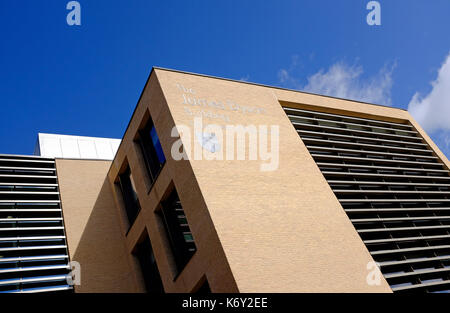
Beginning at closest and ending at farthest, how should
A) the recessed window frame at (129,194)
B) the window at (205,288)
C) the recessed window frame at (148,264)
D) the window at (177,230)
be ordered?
the window at (205,288) < the window at (177,230) < the recessed window frame at (148,264) < the recessed window frame at (129,194)

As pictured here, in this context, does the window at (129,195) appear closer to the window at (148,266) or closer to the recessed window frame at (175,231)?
the window at (148,266)

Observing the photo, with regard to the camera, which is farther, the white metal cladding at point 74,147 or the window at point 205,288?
the white metal cladding at point 74,147

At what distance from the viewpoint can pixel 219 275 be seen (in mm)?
10594

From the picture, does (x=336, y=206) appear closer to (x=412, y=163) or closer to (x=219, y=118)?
(x=219, y=118)

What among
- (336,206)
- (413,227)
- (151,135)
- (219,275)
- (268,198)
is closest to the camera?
(219,275)

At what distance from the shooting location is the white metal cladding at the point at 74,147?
20.7 metres

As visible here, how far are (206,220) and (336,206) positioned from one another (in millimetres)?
4753

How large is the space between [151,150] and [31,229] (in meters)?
5.30

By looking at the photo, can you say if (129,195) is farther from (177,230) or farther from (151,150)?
(177,230)

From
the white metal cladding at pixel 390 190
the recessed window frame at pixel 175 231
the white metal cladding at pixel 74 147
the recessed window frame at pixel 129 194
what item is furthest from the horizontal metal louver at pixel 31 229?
the white metal cladding at pixel 390 190

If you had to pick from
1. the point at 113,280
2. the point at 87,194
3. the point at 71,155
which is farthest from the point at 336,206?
the point at 71,155

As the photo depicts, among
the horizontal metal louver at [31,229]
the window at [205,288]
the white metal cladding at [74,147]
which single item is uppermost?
the white metal cladding at [74,147]

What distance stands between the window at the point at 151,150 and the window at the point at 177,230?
119 cm

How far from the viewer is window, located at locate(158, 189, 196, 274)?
13.2m
